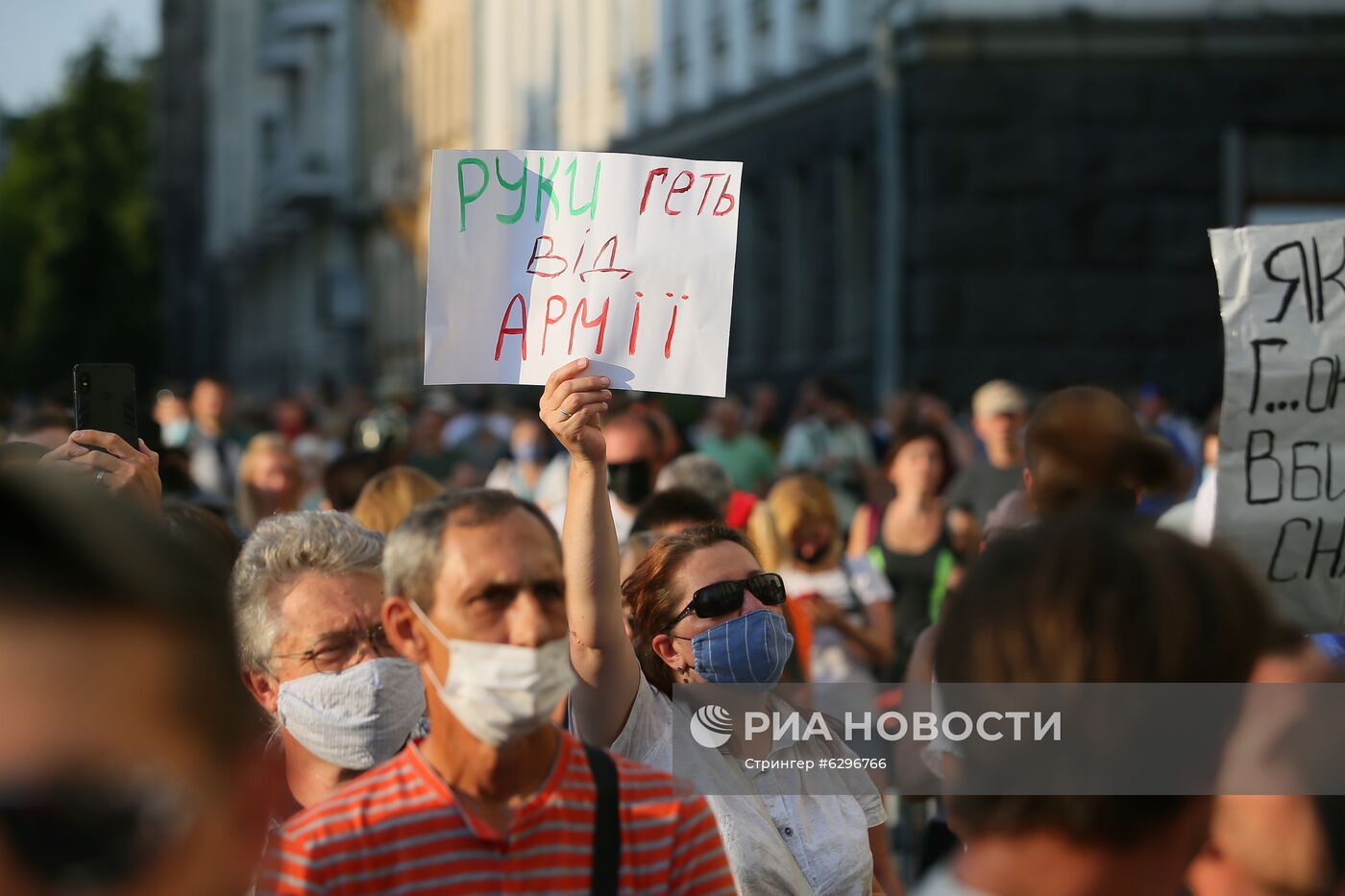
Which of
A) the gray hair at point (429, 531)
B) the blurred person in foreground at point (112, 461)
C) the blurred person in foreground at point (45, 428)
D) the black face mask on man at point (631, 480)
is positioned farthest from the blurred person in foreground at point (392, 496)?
the gray hair at point (429, 531)

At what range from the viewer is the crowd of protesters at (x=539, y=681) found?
4.33 feet

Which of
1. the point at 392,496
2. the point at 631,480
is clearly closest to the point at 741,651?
the point at 392,496

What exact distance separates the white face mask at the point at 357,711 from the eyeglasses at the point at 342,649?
0.04 m

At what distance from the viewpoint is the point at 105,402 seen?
415 cm

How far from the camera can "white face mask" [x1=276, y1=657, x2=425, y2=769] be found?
11.8 ft

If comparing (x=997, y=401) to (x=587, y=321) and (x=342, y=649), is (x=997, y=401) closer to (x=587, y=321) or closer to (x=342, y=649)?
(x=587, y=321)

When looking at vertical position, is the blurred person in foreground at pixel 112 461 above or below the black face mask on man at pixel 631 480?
above

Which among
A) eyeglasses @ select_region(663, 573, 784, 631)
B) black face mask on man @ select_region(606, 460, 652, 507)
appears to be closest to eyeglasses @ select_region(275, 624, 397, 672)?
eyeglasses @ select_region(663, 573, 784, 631)

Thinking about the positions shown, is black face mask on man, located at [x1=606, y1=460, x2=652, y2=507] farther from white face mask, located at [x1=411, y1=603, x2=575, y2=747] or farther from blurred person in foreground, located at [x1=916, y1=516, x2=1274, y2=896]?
blurred person in foreground, located at [x1=916, y1=516, x2=1274, y2=896]

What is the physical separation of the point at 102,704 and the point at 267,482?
778cm

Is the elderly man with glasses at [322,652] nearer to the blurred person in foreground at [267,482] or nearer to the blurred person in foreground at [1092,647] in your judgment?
the blurred person in foreground at [1092,647]

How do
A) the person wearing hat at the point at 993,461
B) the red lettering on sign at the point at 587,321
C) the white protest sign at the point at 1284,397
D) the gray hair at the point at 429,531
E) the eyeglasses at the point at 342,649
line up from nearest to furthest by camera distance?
the gray hair at the point at 429,531 < the eyeglasses at the point at 342,649 < the red lettering on sign at the point at 587,321 < the white protest sign at the point at 1284,397 < the person wearing hat at the point at 993,461

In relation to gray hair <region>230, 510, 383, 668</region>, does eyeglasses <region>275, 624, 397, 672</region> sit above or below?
below

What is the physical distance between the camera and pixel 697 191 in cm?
439
